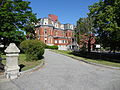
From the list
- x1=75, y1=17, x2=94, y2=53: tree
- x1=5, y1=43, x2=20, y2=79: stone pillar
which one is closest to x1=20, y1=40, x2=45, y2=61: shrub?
x1=5, y1=43, x2=20, y2=79: stone pillar

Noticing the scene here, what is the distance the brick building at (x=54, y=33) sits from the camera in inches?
2083

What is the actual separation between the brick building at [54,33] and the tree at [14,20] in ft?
88.8

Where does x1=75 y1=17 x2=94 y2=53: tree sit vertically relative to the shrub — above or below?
above

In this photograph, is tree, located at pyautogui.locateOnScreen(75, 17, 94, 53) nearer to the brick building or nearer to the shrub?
the shrub

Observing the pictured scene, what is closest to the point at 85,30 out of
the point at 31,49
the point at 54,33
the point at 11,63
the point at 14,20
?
the point at 14,20

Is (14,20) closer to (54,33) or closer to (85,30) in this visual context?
(85,30)

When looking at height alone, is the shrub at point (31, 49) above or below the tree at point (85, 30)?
below

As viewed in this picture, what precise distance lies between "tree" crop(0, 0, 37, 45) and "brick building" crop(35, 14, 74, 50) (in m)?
27.1

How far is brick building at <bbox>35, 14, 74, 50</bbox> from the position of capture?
52.9m

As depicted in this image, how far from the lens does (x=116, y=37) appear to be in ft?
45.3

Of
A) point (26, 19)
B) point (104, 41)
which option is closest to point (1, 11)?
point (26, 19)

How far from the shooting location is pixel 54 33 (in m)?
58.5

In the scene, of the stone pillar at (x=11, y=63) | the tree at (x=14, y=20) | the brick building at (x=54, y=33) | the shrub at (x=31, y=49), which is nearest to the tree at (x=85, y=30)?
the tree at (x=14, y=20)

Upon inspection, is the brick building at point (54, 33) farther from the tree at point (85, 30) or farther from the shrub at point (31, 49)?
the shrub at point (31, 49)
